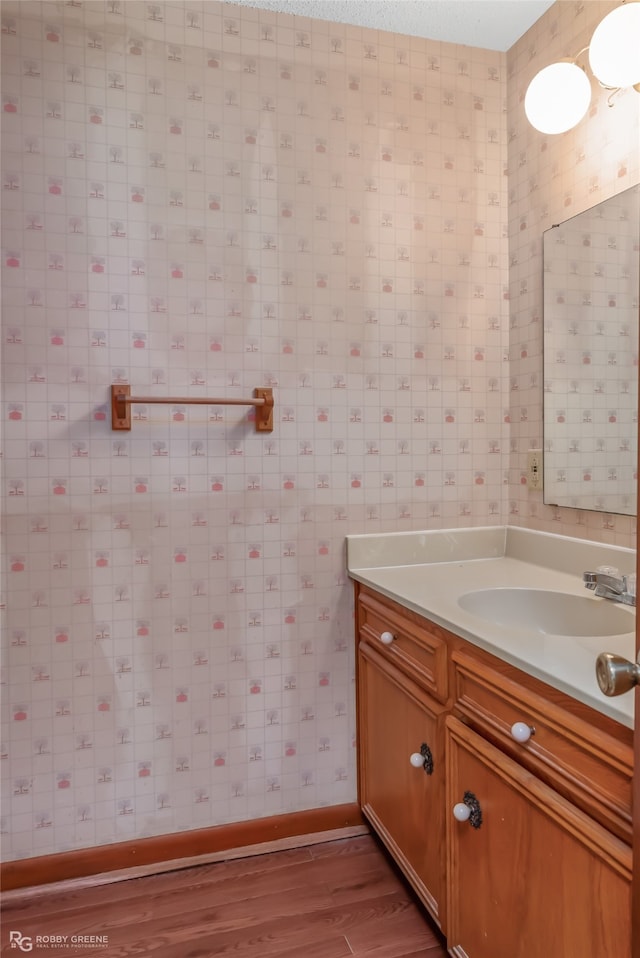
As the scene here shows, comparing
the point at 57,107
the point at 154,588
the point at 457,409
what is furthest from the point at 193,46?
the point at 154,588

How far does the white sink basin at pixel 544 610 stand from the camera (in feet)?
4.73

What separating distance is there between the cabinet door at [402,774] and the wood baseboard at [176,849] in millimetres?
165

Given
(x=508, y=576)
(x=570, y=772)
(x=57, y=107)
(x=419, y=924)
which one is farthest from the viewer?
(x=508, y=576)

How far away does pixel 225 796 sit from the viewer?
72.2 inches

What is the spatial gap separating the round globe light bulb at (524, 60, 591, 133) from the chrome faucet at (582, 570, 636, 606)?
116 cm

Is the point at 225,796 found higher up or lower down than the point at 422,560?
lower down

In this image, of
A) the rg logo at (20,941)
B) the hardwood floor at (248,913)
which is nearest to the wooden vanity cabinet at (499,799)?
the hardwood floor at (248,913)

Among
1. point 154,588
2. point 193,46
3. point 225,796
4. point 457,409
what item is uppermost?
point 193,46

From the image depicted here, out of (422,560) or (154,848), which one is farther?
(422,560)

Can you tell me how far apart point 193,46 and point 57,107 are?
1.40 ft

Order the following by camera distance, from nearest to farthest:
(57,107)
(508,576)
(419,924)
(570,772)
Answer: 1. (570,772)
2. (419,924)
3. (57,107)
4. (508,576)

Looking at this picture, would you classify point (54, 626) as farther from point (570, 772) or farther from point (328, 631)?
point (570, 772)

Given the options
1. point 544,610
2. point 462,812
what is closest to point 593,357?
point 544,610

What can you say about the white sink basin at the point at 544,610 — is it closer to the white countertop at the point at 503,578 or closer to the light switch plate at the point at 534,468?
the white countertop at the point at 503,578
